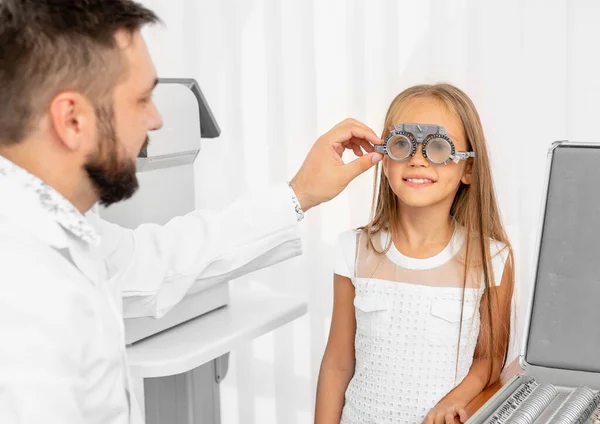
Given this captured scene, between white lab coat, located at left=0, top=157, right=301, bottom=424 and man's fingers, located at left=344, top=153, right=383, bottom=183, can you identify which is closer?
white lab coat, located at left=0, top=157, right=301, bottom=424

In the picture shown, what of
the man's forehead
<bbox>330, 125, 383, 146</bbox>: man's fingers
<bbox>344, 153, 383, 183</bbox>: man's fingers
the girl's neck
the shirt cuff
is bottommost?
the girl's neck

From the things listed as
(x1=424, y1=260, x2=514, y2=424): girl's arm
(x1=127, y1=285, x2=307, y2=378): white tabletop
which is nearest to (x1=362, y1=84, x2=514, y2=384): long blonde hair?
(x1=424, y1=260, x2=514, y2=424): girl's arm

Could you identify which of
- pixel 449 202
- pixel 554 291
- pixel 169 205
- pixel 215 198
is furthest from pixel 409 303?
pixel 215 198

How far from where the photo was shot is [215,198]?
2.38 metres

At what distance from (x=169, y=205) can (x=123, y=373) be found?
687 mm

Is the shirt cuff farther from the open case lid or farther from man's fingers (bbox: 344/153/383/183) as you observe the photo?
the open case lid

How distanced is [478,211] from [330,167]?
31 cm

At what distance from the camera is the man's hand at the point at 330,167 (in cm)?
141

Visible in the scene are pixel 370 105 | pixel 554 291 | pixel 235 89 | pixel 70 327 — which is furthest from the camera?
pixel 235 89

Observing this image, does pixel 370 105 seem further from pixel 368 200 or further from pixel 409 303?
pixel 409 303

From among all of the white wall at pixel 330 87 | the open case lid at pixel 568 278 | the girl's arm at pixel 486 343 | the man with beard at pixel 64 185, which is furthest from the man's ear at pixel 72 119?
the white wall at pixel 330 87

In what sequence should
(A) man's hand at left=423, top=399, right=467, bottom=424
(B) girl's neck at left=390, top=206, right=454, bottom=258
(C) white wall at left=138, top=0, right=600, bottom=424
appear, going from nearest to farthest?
(A) man's hand at left=423, top=399, right=467, bottom=424
(B) girl's neck at left=390, top=206, right=454, bottom=258
(C) white wall at left=138, top=0, right=600, bottom=424

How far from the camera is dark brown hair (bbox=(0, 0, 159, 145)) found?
95 cm

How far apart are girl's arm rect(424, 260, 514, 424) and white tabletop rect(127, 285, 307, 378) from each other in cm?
39
